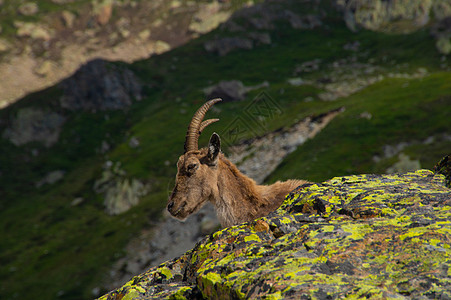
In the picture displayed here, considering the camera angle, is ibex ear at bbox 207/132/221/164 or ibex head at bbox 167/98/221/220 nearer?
ibex ear at bbox 207/132/221/164

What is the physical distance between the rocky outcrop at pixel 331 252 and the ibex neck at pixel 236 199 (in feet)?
10.8

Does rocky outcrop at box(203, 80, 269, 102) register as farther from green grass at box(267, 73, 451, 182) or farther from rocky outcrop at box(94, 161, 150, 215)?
green grass at box(267, 73, 451, 182)

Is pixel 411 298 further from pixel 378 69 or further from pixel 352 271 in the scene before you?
pixel 378 69

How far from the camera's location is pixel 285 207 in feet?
35.3

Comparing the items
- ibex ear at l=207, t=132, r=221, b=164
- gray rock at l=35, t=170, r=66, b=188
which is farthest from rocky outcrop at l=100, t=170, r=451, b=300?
gray rock at l=35, t=170, r=66, b=188

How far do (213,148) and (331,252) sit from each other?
737 centimetres

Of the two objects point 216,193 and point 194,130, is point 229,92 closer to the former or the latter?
point 194,130

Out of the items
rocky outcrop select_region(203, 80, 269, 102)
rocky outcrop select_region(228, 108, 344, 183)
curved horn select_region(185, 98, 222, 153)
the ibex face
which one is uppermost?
curved horn select_region(185, 98, 222, 153)

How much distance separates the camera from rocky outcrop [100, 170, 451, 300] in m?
6.69

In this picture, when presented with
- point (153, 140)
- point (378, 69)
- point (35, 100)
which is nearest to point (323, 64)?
point (378, 69)

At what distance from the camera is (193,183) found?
47.0 feet

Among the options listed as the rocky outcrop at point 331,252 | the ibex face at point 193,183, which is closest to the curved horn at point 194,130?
the ibex face at point 193,183

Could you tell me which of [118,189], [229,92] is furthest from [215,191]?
[229,92]

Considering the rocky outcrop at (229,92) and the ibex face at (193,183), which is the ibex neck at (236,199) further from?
the rocky outcrop at (229,92)
